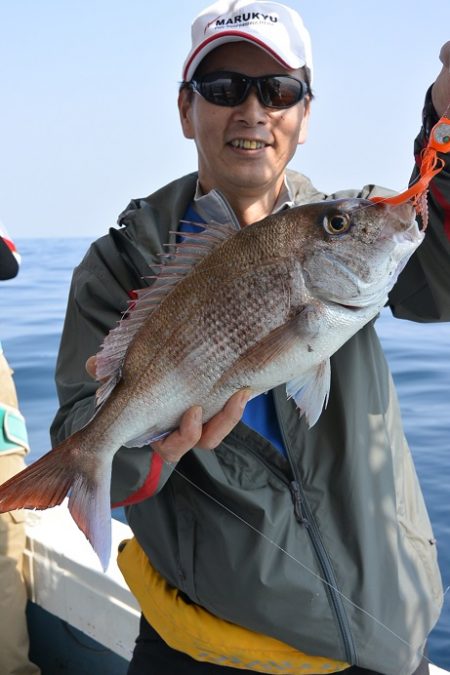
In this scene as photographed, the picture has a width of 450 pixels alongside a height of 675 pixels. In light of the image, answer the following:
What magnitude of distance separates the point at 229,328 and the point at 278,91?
84cm

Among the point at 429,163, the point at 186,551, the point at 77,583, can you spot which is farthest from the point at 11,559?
the point at 429,163

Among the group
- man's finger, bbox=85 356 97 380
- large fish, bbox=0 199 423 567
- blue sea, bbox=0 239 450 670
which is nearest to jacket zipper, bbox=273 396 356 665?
large fish, bbox=0 199 423 567

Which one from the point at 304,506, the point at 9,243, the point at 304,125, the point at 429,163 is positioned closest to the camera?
the point at 429,163

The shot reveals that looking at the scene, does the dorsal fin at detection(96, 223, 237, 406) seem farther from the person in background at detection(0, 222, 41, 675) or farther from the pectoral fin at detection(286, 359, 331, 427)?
the person in background at detection(0, 222, 41, 675)

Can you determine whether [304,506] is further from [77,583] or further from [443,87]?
[77,583]

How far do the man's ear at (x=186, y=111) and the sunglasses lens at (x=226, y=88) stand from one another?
0.60 ft

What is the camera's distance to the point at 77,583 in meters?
3.54

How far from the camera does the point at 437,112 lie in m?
2.01

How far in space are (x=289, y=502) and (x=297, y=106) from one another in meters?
1.16

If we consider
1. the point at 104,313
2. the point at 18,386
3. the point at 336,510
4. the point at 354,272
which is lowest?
the point at 18,386

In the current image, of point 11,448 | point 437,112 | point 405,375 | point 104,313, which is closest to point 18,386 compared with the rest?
point 405,375

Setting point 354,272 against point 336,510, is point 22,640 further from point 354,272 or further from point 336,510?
point 354,272

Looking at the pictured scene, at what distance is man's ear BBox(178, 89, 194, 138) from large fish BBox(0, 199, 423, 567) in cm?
72

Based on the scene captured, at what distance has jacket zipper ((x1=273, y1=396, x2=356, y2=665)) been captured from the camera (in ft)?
6.91
